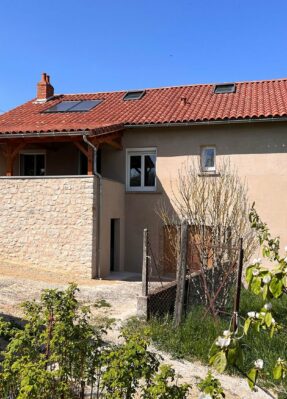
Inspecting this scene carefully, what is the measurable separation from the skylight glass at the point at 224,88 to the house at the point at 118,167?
0.12 metres

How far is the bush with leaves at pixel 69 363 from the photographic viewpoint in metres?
2.88

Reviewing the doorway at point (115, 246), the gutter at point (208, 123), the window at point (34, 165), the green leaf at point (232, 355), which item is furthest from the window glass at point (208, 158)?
the green leaf at point (232, 355)

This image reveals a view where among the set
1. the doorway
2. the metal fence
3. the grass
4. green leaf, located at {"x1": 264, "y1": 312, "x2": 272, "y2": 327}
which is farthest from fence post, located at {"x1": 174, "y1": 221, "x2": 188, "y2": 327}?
the doorway

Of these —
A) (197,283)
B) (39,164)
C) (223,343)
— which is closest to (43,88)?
(39,164)

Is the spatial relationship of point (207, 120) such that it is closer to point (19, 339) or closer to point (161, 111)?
point (161, 111)

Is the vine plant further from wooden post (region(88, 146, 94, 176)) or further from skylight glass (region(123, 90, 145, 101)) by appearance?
skylight glass (region(123, 90, 145, 101))

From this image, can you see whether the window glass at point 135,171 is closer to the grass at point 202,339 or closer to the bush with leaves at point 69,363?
the grass at point 202,339

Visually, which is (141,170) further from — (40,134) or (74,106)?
(74,106)

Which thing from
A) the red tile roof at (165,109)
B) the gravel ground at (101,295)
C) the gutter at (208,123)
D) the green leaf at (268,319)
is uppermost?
the red tile roof at (165,109)

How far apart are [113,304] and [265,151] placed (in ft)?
23.9

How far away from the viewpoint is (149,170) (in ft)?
48.6

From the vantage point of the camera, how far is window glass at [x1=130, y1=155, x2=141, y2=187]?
14938 millimetres

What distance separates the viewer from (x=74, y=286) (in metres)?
3.94

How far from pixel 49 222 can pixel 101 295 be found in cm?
373
